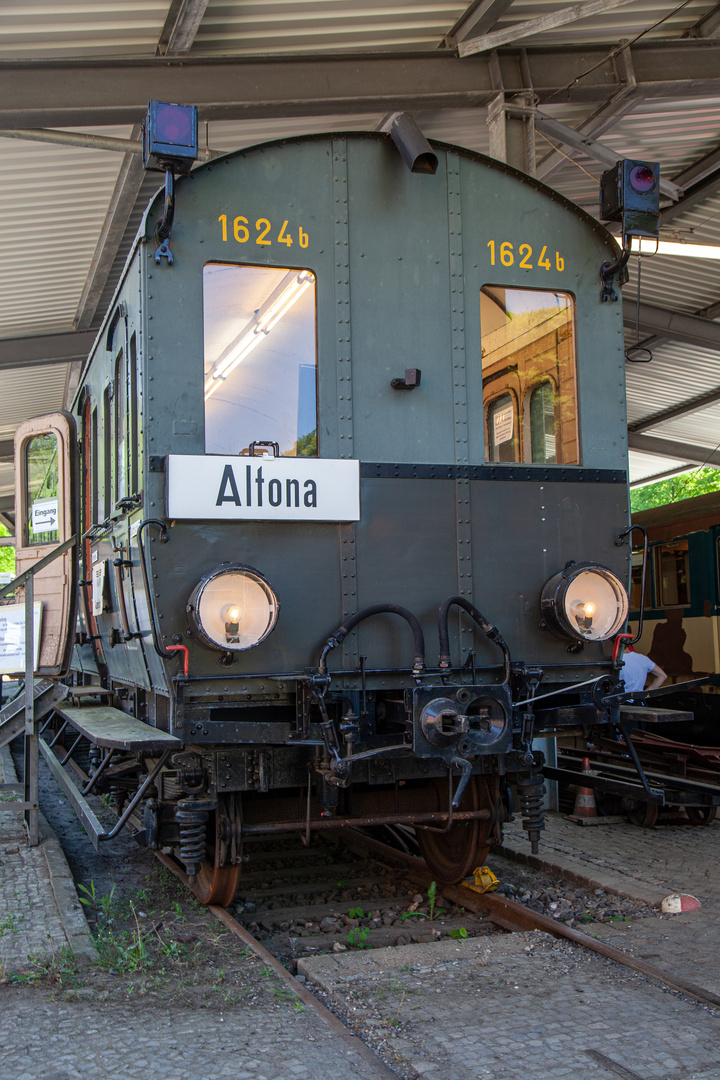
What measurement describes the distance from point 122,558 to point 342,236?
2113 millimetres

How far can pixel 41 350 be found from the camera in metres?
13.4

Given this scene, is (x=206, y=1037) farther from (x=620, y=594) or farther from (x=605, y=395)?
(x=605, y=395)

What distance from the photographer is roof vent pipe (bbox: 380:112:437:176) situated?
476cm

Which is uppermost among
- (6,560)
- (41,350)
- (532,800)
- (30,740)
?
(41,350)

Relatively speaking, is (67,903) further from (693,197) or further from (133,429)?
(693,197)

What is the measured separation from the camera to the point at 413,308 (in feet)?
16.4

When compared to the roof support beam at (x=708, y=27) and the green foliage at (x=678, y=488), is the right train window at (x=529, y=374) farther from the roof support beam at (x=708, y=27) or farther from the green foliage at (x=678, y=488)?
the green foliage at (x=678, y=488)

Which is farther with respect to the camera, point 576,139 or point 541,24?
point 576,139

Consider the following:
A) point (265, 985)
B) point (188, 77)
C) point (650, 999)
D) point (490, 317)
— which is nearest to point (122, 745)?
point (265, 985)

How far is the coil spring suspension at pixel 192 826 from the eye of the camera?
452 cm

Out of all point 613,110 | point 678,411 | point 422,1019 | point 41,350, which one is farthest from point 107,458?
point 678,411

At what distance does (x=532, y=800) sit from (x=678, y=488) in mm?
32823

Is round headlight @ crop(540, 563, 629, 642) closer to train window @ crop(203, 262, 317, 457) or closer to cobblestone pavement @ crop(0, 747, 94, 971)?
train window @ crop(203, 262, 317, 457)

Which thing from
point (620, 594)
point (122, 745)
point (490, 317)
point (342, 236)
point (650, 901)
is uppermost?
point (342, 236)
